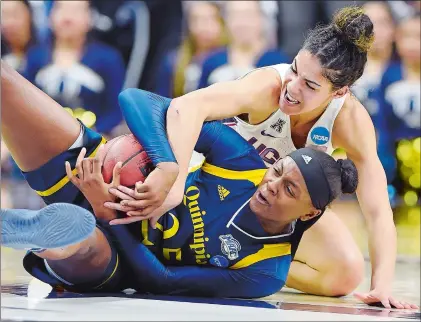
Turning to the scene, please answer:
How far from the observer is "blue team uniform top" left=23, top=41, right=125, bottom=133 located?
20.7ft

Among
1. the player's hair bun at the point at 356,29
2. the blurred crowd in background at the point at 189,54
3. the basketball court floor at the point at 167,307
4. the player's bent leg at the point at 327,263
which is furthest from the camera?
the blurred crowd in background at the point at 189,54

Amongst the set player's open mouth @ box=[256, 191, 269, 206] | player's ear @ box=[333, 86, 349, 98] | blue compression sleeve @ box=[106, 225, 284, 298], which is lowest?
blue compression sleeve @ box=[106, 225, 284, 298]

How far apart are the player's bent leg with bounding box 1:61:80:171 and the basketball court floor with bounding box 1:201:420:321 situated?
46cm

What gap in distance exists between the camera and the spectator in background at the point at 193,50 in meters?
6.28

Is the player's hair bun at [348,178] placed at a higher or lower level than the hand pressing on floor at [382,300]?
higher

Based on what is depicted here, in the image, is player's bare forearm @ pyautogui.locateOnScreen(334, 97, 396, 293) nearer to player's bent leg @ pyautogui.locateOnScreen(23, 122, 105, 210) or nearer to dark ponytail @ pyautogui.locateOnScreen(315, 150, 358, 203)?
dark ponytail @ pyautogui.locateOnScreen(315, 150, 358, 203)

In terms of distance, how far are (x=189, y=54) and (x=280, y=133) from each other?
3.27 meters

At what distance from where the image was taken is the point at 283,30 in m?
6.36

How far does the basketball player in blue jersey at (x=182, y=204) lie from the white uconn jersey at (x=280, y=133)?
1.16 feet

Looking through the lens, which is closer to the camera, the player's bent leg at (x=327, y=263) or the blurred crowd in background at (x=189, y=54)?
the player's bent leg at (x=327, y=263)

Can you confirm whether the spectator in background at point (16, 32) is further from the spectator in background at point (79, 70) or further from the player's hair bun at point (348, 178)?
the player's hair bun at point (348, 178)

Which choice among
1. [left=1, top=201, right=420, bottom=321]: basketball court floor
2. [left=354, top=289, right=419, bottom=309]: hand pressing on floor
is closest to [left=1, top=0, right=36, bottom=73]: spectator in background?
[left=1, top=201, right=420, bottom=321]: basketball court floor

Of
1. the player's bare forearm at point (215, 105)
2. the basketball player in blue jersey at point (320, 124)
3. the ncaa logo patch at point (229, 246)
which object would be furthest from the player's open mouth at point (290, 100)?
the ncaa logo patch at point (229, 246)

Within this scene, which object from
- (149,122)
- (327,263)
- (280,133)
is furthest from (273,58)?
(149,122)
